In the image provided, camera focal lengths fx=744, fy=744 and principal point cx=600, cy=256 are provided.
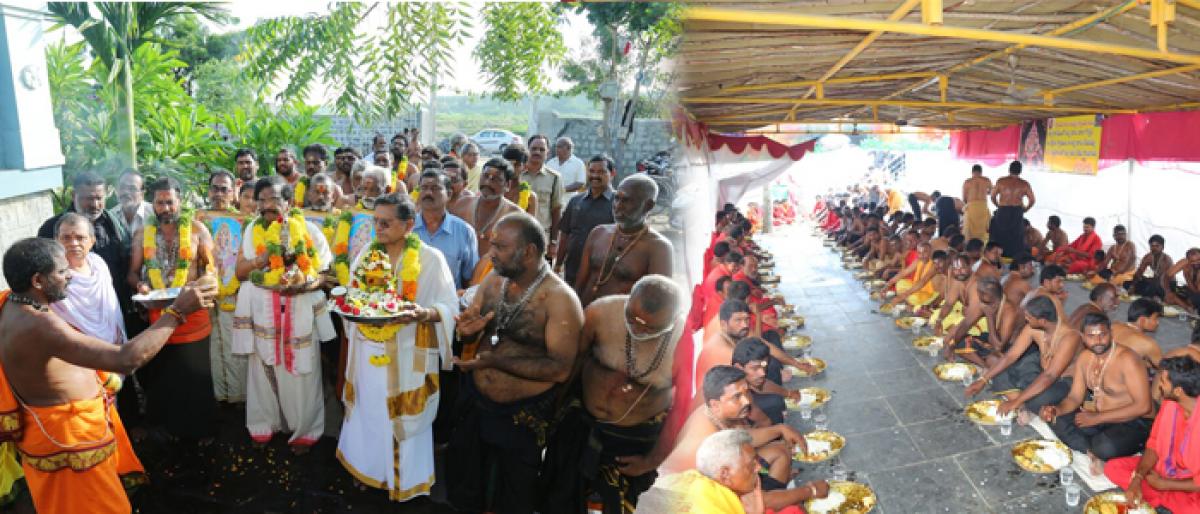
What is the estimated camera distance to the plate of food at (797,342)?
6.77 meters

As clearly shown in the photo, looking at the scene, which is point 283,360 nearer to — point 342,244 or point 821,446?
point 342,244

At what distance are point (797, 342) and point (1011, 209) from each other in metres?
6.41

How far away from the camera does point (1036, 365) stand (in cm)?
554

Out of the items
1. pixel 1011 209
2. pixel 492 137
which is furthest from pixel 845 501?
pixel 492 137

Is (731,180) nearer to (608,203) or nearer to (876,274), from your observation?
(876,274)

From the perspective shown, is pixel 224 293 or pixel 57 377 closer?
pixel 57 377

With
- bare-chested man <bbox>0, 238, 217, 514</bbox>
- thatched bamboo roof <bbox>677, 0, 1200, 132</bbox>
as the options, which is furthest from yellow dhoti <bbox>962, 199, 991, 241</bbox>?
bare-chested man <bbox>0, 238, 217, 514</bbox>

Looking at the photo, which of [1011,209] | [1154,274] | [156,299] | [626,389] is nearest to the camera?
[626,389]

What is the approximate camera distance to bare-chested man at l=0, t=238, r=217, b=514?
110 inches

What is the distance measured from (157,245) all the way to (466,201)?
1859 millimetres

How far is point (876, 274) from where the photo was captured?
10.3 meters

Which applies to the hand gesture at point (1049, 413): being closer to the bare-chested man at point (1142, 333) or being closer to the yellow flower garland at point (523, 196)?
the bare-chested man at point (1142, 333)

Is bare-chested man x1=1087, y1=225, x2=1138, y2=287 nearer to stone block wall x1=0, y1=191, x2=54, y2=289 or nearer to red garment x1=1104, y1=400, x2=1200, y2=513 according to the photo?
red garment x1=1104, y1=400, x2=1200, y2=513

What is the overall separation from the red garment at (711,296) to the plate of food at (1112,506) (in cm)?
236
